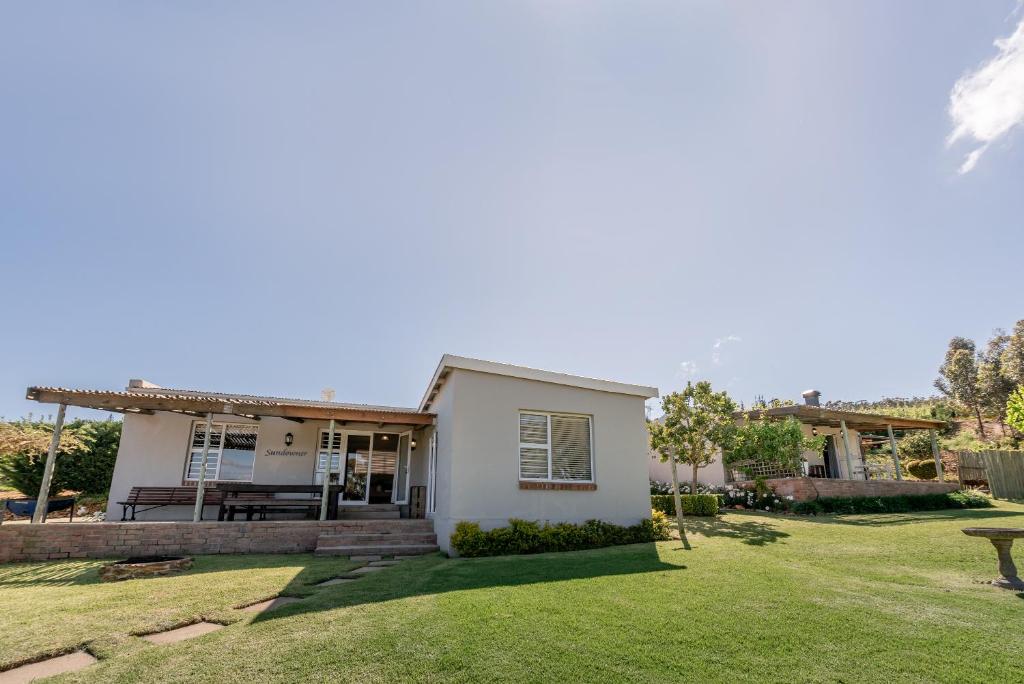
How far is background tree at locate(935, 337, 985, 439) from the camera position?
31.2 m

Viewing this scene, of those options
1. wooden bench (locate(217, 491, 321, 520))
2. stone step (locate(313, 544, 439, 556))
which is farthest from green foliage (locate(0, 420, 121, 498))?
stone step (locate(313, 544, 439, 556))

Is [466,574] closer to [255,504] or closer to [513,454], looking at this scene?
[513,454]

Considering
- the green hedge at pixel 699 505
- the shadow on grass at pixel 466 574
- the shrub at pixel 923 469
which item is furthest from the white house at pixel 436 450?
the shrub at pixel 923 469

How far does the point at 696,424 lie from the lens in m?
14.3

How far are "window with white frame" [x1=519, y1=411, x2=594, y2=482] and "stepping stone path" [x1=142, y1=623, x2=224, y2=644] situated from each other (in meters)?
5.97

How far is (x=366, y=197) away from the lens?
12227mm

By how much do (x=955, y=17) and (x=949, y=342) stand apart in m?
35.5

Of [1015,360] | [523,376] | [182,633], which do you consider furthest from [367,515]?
[1015,360]

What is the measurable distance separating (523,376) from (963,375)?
37964 mm

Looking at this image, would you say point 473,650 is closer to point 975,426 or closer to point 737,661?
point 737,661

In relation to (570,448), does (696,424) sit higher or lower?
higher

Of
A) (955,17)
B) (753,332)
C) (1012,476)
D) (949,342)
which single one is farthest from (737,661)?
(949,342)

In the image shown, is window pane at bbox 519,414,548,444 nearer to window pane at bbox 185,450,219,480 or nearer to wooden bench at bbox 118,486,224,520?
wooden bench at bbox 118,486,224,520

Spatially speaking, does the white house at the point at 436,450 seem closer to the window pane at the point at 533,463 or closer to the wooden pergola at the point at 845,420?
the window pane at the point at 533,463
